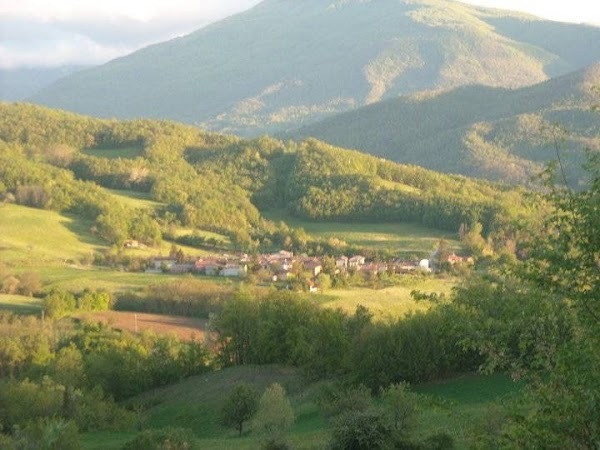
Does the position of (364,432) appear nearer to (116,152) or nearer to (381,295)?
(381,295)

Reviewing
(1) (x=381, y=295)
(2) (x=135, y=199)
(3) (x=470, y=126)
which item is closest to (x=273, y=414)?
(1) (x=381, y=295)

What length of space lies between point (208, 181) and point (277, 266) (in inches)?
1473

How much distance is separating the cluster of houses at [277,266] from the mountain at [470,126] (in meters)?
56.5

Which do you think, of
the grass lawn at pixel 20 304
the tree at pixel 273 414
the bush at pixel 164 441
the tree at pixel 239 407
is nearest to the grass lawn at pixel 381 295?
the grass lawn at pixel 20 304

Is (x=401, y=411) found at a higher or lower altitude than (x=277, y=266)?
higher

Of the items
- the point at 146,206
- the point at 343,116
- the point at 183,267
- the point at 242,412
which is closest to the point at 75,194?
the point at 146,206

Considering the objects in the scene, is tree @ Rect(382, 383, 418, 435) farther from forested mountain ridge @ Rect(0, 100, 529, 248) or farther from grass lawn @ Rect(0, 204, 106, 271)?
forested mountain ridge @ Rect(0, 100, 529, 248)

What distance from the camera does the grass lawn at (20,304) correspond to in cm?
5159

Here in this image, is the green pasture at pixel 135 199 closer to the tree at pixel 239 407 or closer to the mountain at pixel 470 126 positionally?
the mountain at pixel 470 126

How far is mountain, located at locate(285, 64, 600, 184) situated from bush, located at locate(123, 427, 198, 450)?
101312 millimetres

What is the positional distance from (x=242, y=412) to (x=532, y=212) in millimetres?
19703

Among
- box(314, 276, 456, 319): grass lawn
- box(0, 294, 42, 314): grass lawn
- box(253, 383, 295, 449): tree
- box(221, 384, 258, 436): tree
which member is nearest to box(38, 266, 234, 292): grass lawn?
box(0, 294, 42, 314): grass lawn

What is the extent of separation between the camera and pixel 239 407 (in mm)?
28812

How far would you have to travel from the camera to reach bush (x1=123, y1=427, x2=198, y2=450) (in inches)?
822
